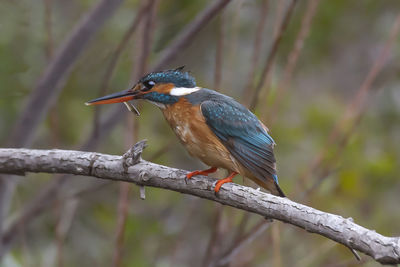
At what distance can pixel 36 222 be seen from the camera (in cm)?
511

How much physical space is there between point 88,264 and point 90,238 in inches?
9.9

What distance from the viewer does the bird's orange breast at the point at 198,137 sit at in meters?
3.00

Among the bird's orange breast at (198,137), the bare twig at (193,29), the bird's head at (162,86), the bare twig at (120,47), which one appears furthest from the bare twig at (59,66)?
the bird's orange breast at (198,137)

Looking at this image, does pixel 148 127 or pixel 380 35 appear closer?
pixel 148 127

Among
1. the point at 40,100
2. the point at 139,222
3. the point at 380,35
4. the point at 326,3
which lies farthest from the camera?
the point at 380,35

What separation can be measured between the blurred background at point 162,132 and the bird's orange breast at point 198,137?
31.0 inches

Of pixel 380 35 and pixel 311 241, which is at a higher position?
pixel 380 35

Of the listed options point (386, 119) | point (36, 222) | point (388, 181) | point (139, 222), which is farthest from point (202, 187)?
point (386, 119)

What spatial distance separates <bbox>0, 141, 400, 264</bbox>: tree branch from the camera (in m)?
2.27

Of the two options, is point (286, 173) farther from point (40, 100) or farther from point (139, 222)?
point (40, 100)

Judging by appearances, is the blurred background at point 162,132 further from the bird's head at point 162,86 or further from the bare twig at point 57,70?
the bird's head at point 162,86

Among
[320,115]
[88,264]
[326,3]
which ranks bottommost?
[88,264]

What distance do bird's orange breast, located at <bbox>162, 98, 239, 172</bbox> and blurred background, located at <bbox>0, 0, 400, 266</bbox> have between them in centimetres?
79

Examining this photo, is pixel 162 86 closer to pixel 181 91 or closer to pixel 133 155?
pixel 181 91
